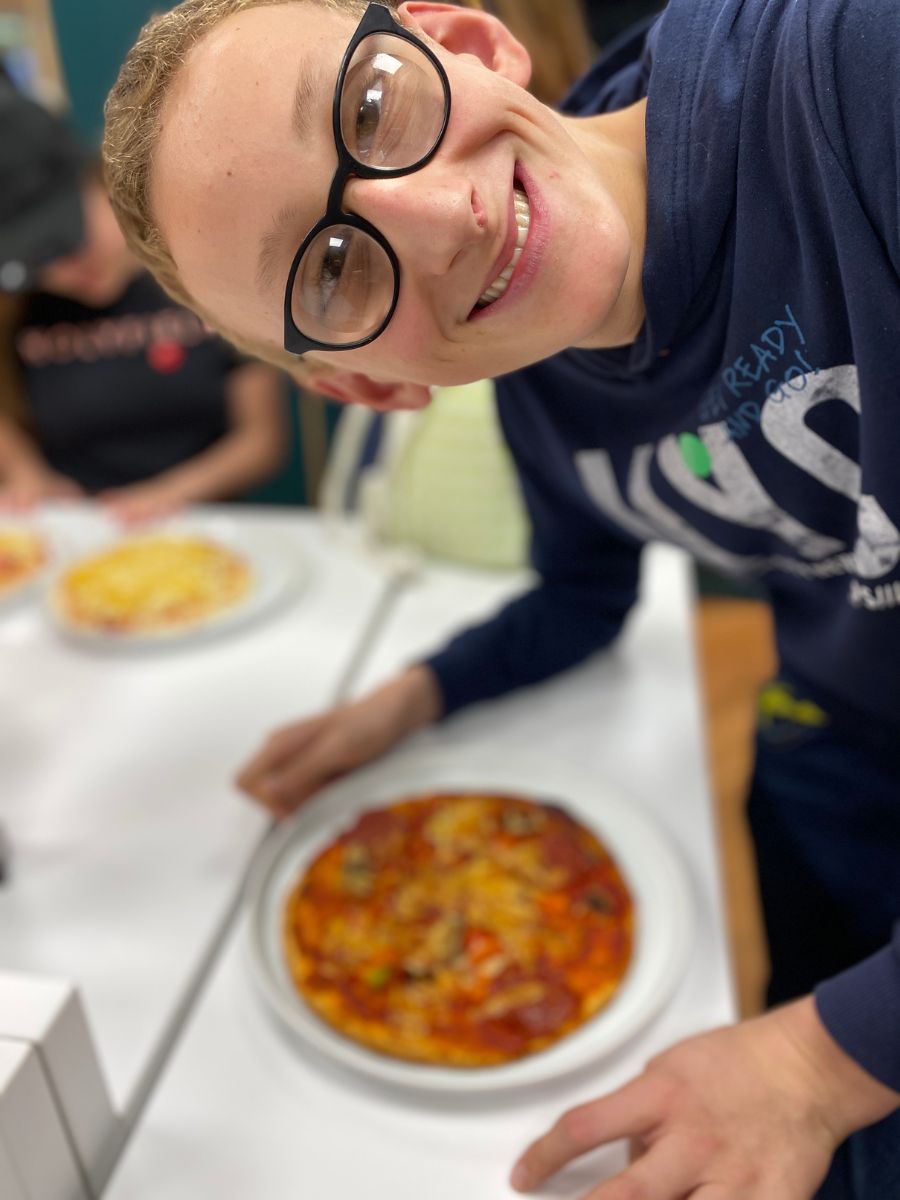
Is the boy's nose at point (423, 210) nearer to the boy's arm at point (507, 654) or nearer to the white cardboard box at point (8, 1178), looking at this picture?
the boy's arm at point (507, 654)

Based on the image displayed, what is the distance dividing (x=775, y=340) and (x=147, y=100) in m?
0.43

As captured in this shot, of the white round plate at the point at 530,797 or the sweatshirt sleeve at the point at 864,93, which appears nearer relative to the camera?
the sweatshirt sleeve at the point at 864,93

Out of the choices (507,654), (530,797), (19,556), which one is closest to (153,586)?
(19,556)

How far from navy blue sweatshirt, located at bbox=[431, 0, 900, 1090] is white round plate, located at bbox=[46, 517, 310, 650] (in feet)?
1.90

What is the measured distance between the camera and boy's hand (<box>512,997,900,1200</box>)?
626mm

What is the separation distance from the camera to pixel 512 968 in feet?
2.77

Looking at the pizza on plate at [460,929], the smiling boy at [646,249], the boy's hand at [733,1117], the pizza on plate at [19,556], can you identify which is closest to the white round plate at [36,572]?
the pizza on plate at [19,556]

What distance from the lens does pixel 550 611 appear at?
3.84 ft

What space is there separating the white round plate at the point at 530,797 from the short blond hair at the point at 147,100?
0.54 m

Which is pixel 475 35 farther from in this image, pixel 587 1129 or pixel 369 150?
pixel 587 1129

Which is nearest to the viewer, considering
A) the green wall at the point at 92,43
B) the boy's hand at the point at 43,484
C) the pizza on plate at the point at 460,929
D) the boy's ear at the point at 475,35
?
the boy's ear at the point at 475,35

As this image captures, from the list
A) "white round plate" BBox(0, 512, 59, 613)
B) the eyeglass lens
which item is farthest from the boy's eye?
"white round plate" BBox(0, 512, 59, 613)

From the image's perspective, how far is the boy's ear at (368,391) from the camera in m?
0.80

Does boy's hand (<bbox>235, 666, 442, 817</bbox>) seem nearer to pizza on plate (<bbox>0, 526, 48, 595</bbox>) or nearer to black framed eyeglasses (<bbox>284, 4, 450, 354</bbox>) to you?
black framed eyeglasses (<bbox>284, 4, 450, 354</bbox>)
